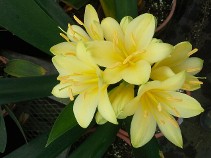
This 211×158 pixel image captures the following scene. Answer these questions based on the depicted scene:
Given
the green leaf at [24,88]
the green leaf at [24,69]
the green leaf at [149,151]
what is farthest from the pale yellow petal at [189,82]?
the green leaf at [24,69]

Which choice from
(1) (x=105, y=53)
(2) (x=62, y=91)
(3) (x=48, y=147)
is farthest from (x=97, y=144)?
(1) (x=105, y=53)

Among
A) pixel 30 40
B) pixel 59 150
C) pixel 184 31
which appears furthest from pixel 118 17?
pixel 184 31

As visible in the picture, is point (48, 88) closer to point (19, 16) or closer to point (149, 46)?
point (19, 16)

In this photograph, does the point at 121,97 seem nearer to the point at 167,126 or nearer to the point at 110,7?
the point at 167,126

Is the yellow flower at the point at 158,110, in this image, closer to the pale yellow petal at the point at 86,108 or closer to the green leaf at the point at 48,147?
the pale yellow petal at the point at 86,108

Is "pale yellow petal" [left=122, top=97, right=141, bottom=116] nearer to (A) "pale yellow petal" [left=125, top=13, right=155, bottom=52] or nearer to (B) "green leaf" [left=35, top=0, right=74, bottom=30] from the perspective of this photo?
(A) "pale yellow petal" [left=125, top=13, right=155, bottom=52]

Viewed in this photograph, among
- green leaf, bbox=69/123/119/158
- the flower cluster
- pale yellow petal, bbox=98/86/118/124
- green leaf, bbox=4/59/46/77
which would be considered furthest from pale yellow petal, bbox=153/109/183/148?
green leaf, bbox=4/59/46/77

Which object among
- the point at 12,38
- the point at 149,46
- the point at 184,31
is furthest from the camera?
the point at 184,31
